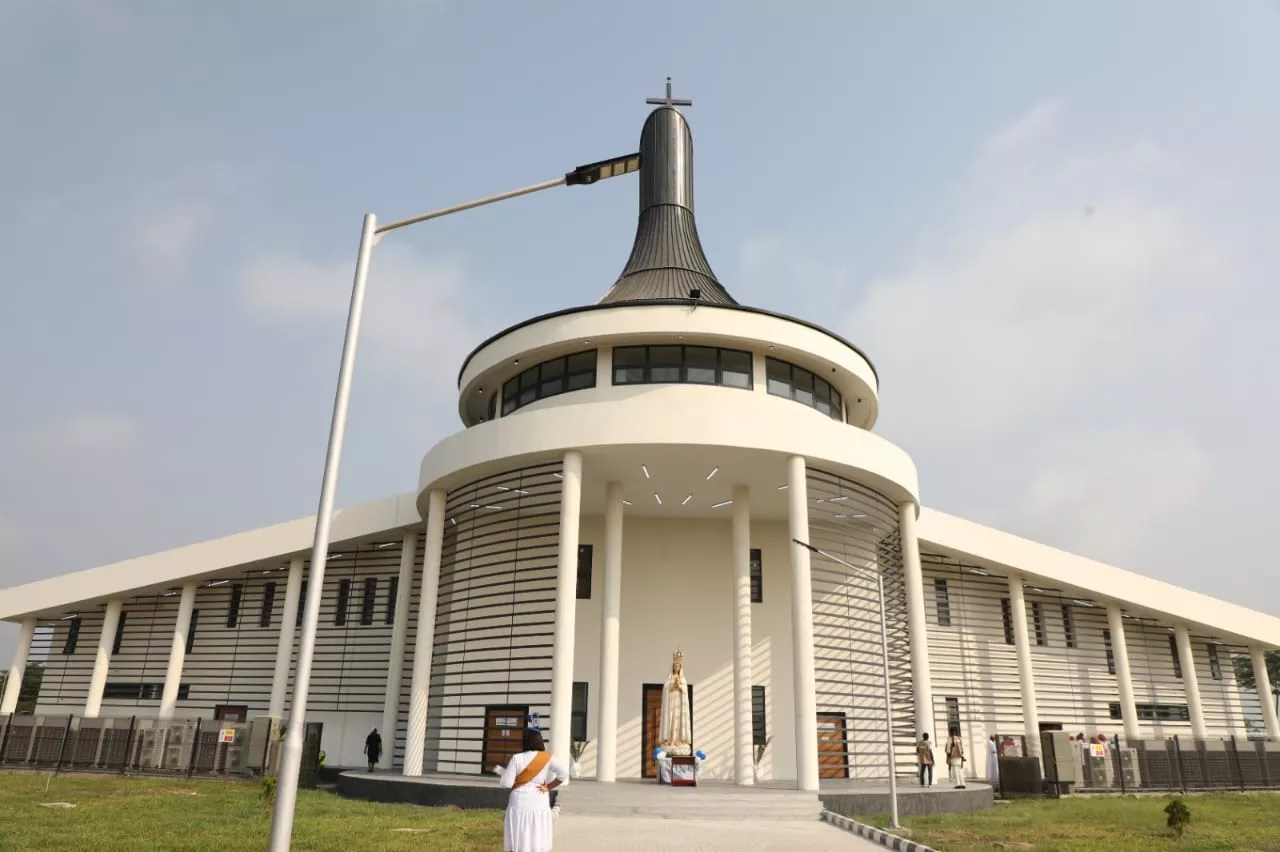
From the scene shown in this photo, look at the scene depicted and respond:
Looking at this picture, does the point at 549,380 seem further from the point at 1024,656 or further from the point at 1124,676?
the point at 1124,676

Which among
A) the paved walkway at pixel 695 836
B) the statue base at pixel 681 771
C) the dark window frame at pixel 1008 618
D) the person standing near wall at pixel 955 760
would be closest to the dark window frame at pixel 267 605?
the statue base at pixel 681 771

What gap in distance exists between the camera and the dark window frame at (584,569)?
22953mm

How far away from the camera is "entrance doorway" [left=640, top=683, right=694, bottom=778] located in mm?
21600

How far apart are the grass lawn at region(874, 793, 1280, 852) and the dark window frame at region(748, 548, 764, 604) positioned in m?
7.26

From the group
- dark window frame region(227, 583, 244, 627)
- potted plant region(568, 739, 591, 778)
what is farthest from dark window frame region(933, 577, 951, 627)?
dark window frame region(227, 583, 244, 627)

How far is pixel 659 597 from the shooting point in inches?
907

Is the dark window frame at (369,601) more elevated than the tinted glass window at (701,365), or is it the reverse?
the tinted glass window at (701,365)

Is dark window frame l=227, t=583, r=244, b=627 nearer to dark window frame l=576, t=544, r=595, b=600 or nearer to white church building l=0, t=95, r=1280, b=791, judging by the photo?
white church building l=0, t=95, r=1280, b=791

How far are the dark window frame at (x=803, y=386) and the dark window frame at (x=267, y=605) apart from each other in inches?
729

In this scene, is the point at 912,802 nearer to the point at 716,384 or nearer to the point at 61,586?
the point at 716,384

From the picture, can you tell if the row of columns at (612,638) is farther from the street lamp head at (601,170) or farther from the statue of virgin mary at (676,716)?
the street lamp head at (601,170)

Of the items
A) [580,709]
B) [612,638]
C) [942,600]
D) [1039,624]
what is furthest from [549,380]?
[1039,624]

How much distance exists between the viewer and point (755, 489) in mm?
21938

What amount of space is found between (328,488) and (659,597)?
15.5 m
